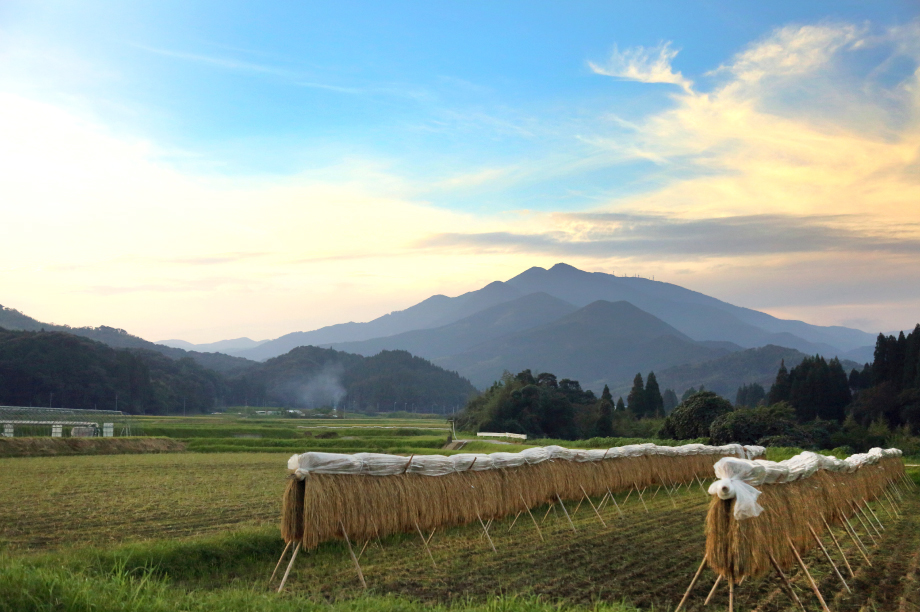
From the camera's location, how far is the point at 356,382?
176 metres

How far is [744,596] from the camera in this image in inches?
397

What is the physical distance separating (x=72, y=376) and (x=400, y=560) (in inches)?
3313

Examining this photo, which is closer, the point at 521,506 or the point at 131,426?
the point at 521,506

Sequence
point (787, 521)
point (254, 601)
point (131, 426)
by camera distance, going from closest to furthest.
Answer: point (254, 601), point (787, 521), point (131, 426)

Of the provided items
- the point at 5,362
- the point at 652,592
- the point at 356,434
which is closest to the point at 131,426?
the point at 356,434

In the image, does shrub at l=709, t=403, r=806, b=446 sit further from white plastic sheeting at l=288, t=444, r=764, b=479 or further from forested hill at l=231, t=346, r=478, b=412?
forested hill at l=231, t=346, r=478, b=412

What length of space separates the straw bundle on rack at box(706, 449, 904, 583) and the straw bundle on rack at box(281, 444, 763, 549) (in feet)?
17.4

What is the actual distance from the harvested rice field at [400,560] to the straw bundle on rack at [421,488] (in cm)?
68

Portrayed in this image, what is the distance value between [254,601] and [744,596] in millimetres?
6786

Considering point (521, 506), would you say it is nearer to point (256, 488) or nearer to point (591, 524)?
point (591, 524)

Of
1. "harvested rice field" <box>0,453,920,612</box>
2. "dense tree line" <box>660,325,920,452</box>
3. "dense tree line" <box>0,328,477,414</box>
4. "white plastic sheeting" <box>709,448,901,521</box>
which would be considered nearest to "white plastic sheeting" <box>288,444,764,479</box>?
"harvested rice field" <box>0,453,920,612</box>

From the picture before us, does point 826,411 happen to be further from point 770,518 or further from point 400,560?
point 770,518

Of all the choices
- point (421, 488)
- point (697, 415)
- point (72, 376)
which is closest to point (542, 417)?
point (697, 415)

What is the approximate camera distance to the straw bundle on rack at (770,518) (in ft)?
27.3
